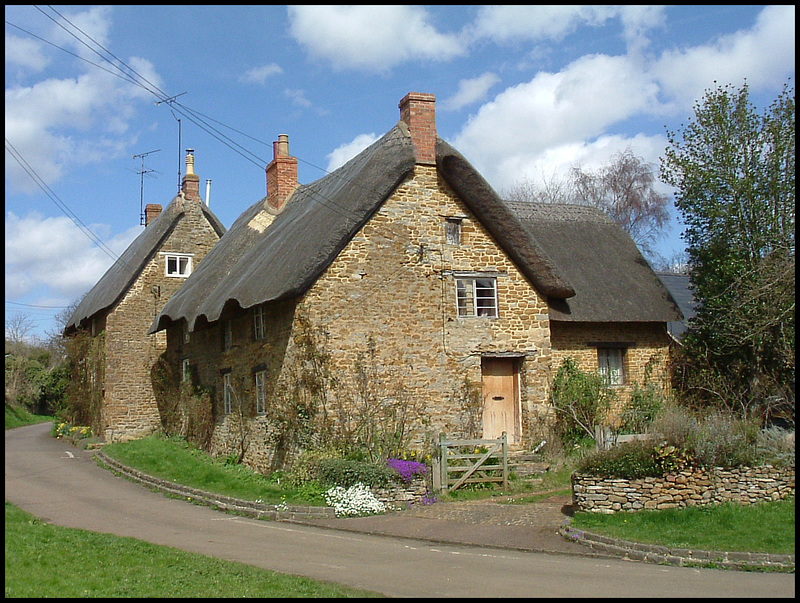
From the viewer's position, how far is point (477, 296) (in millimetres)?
19547

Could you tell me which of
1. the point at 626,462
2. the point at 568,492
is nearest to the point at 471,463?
the point at 568,492

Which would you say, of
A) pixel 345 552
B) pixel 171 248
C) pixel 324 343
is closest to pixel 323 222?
pixel 324 343

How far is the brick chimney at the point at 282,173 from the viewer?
26062mm

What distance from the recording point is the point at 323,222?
19.0 metres

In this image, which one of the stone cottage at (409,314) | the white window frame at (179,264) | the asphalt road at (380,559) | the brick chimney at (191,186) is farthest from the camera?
the brick chimney at (191,186)

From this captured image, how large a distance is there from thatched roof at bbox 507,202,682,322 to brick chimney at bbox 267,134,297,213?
23.1ft

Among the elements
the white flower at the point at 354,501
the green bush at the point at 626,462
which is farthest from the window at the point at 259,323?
the green bush at the point at 626,462

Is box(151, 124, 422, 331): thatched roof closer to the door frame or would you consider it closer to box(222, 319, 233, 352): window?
box(222, 319, 233, 352): window

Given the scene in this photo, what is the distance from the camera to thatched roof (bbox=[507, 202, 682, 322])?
21438 mm

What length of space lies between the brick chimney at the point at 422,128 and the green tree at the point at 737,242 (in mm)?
7202

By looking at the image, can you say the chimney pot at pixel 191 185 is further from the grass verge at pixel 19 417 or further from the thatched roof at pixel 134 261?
the grass verge at pixel 19 417

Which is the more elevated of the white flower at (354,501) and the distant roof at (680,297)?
the distant roof at (680,297)

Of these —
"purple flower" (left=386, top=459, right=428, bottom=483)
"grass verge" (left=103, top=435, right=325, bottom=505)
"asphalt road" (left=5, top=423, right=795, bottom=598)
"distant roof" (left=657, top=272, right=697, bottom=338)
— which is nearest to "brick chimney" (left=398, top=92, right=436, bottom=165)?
"purple flower" (left=386, top=459, right=428, bottom=483)

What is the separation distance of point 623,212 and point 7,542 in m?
33.6
